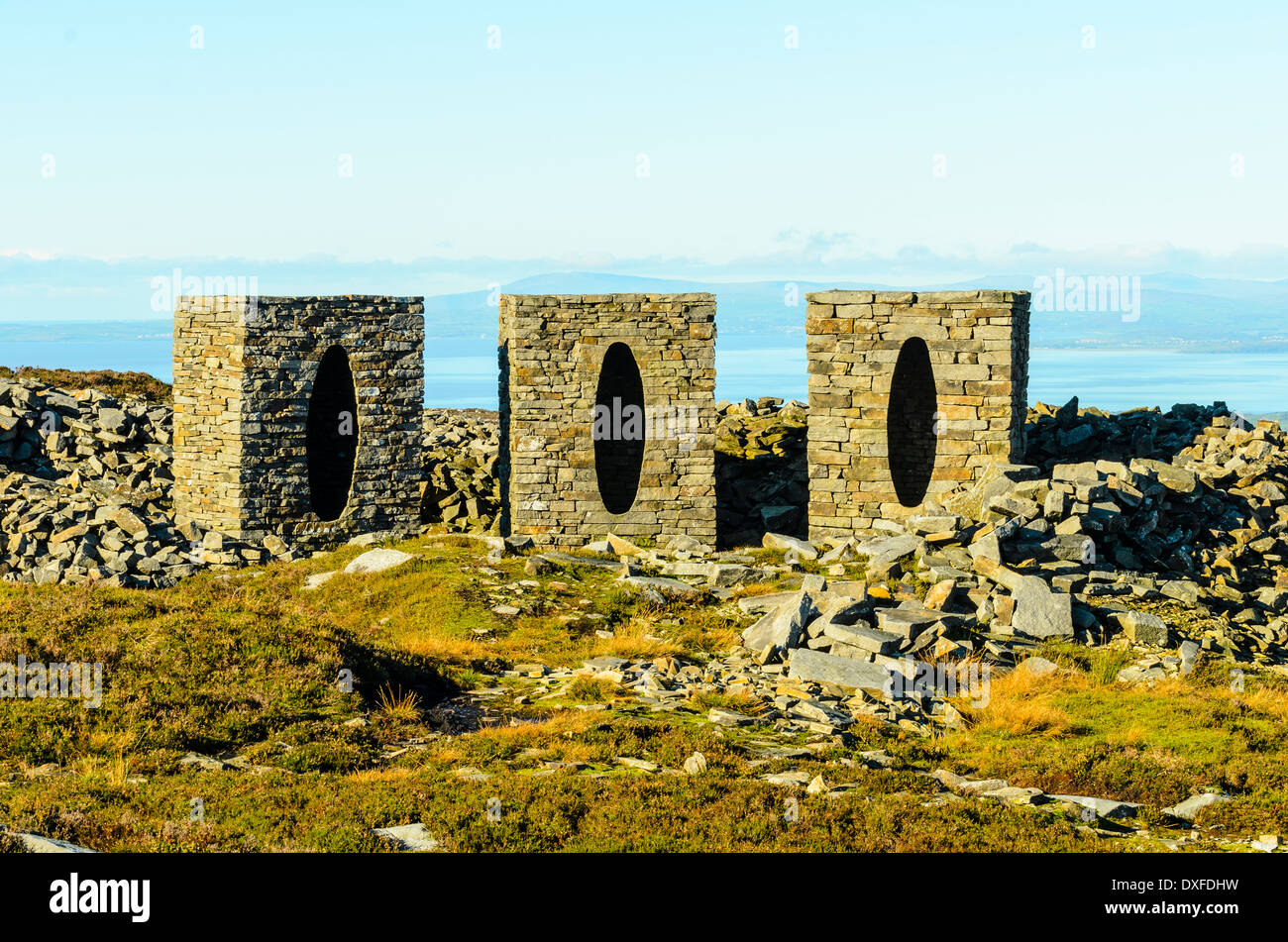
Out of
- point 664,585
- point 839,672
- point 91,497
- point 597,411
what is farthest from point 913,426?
point 91,497

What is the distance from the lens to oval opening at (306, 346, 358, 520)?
84.2ft

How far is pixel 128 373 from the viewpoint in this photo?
4172 cm

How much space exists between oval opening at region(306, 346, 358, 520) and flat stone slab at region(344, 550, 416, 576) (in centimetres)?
491

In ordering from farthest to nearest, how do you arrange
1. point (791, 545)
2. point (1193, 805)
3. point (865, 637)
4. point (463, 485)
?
point (463, 485) < point (791, 545) < point (865, 637) < point (1193, 805)

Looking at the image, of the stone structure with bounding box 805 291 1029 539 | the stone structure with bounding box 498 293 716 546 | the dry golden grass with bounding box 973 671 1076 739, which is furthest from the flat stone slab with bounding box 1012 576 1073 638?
the stone structure with bounding box 498 293 716 546

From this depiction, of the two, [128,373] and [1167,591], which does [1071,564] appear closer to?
[1167,591]

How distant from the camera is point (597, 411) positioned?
22688 mm

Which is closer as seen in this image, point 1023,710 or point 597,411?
point 1023,710

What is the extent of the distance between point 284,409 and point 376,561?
3925 millimetres

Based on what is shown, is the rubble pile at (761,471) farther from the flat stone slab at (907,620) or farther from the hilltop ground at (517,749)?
the flat stone slab at (907,620)

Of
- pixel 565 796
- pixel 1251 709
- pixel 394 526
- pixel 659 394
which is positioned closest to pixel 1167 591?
pixel 1251 709

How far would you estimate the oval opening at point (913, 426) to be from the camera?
24516 mm

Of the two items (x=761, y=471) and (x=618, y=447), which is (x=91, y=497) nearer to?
(x=618, y=447)

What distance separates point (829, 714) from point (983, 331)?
1008 centimetres
